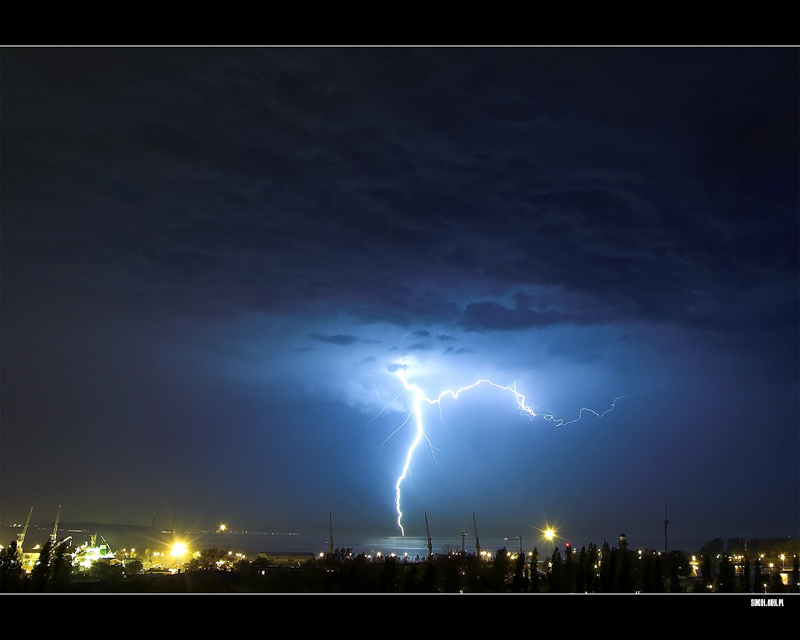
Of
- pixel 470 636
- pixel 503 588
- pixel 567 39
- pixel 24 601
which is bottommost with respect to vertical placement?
pixel 503 588

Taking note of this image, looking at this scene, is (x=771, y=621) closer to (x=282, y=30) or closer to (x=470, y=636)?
(x=470, y=636)

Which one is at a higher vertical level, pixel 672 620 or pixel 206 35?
pixel 206 35

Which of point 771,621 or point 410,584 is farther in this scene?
point 410,584

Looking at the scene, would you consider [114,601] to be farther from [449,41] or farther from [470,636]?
[449,41]

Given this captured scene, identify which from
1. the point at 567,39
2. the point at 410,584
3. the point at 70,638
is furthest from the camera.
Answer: the point at 410,584

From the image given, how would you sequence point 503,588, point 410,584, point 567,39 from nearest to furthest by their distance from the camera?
point 567,39, point 410,584, point 503,588

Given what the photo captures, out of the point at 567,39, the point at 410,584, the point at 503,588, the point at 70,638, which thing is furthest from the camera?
the point at 503,588

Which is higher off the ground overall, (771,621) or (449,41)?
(449,41)

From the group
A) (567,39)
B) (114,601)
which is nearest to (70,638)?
(114,601)

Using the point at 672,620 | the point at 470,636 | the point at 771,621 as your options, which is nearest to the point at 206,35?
the point at 470,636
